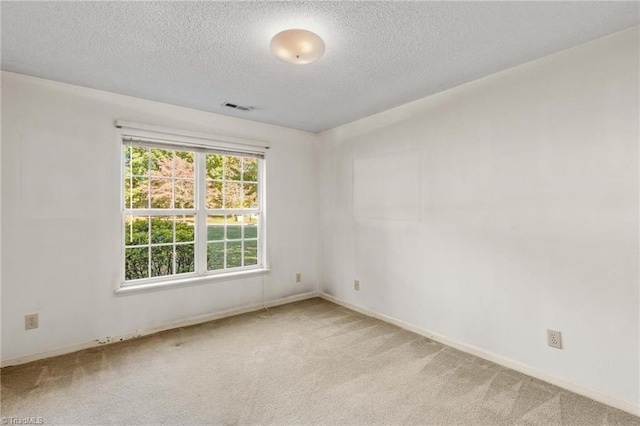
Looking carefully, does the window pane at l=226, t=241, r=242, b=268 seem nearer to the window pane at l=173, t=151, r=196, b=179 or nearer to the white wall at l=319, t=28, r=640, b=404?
the window pane at l=173, t=151, r=196, b=179

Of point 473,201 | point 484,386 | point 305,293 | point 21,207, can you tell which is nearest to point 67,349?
point 21,207

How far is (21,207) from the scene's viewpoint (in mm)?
2531

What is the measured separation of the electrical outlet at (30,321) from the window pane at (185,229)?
50.8 inches

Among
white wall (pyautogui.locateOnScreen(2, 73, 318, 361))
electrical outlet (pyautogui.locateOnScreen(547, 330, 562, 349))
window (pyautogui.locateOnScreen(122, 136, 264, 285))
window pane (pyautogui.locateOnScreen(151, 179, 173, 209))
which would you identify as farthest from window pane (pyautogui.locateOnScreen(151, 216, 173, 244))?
electrical outlet (pyautogui.locateOnScreen(547, 330, 562, 349))

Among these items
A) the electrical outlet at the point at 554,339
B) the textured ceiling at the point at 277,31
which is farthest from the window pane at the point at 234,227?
the electrical outlet at the point at 554,339

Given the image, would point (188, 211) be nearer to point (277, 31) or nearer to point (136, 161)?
point (136, 161)

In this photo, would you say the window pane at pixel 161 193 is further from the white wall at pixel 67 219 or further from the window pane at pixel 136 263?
the window pane at pixel 136 263

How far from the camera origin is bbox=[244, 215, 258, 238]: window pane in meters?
3.94

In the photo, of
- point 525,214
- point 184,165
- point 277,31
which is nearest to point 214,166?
point 184,165

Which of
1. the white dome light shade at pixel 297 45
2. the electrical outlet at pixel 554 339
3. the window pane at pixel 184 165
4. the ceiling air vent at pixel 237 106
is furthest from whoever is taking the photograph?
the window pane at pixel 184 165

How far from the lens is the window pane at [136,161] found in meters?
3.09

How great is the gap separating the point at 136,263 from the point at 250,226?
1.32m

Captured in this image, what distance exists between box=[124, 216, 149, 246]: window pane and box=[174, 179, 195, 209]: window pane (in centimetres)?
36

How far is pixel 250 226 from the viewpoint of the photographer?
398 centimetres
